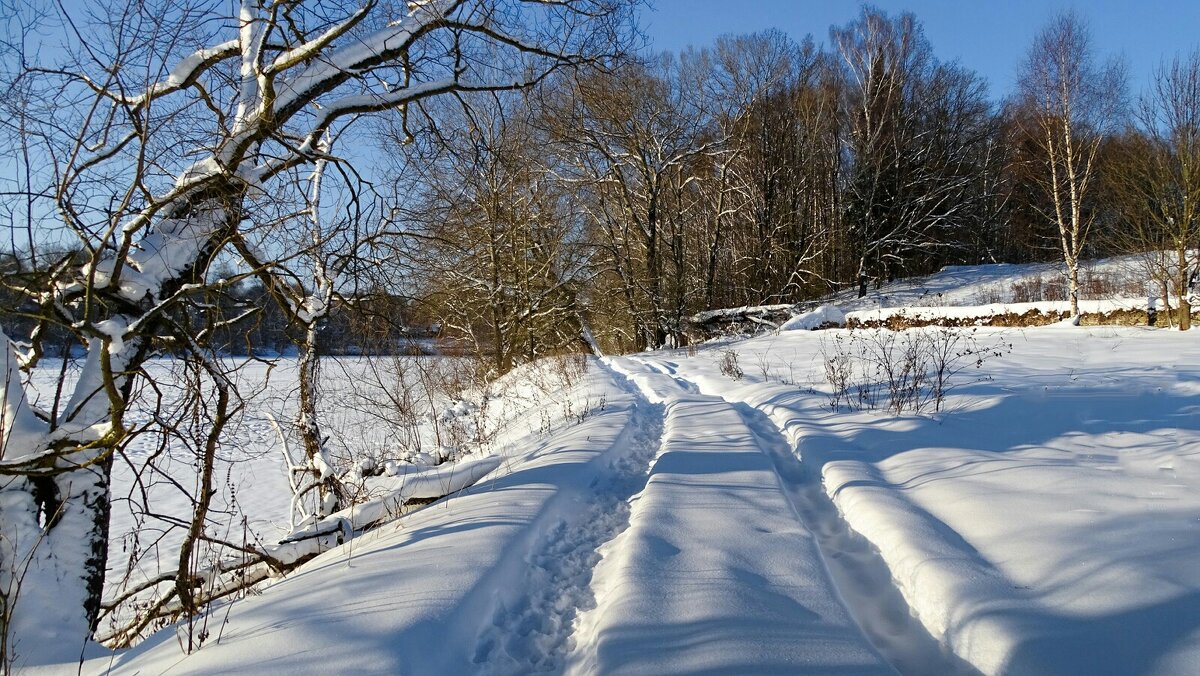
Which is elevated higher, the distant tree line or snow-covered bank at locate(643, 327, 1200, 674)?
the distant tree line

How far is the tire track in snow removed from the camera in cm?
249

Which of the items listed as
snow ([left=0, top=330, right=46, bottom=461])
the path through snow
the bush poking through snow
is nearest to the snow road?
the path through snow

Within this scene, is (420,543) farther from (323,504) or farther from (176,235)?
(323,504)

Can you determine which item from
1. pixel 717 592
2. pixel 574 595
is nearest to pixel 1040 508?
pixel 717 592

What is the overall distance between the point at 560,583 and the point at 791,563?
1.25 metres

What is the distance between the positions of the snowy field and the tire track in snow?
16 millimetres

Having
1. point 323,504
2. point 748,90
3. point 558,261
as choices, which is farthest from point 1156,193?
point 323,504

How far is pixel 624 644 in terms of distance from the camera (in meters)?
2.30

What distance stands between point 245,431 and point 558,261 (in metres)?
15.2

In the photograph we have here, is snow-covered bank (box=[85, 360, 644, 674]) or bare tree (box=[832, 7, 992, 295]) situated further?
bare tree (box=[832, 7, 992, 295])

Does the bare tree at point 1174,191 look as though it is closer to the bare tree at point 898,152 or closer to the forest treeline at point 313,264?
the forest treeline at point 313,264

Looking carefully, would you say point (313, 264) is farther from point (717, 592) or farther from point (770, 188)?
point (770, 188)

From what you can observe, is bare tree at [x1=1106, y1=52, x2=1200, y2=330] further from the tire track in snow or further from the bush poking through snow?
the tire track in snow

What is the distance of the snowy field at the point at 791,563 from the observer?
2.24 meters
